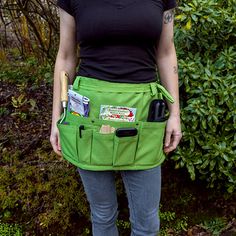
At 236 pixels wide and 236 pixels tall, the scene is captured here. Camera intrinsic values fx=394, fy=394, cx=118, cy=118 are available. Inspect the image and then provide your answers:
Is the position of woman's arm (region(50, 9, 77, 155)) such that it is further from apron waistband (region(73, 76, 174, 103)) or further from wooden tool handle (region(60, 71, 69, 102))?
apron waistband (region(73, 76, 174, 103))

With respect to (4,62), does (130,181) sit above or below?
above

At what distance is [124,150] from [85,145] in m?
0.17

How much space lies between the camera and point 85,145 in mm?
1652

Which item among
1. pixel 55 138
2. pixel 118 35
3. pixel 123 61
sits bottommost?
pixel 55 138

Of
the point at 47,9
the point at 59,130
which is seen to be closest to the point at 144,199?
the point at 59,130

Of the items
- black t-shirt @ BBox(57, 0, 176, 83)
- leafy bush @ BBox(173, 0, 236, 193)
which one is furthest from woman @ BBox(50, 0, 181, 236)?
leafy bush @ BBox(173, 0, 236, 193)

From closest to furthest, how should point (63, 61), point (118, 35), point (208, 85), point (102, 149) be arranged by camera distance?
point (118, 35), point (102, 149), point (63, 61), point (208, 85)

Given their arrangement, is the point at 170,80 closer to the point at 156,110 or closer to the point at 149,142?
the point at 156,110

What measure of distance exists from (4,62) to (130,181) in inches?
141

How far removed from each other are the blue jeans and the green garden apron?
0.06 metres

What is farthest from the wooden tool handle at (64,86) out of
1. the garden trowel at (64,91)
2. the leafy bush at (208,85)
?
the leafy bush at (208,85)

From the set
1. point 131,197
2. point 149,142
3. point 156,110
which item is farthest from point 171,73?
point 131,197

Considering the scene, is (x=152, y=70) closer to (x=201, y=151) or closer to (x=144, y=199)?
(x=144, y=199)

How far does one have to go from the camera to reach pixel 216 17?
2.22 m
